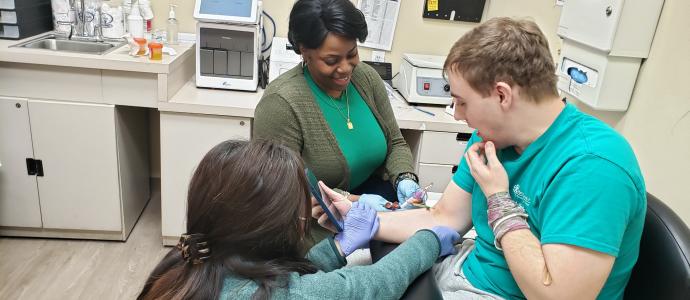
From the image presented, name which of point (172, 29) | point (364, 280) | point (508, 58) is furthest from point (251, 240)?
point (172, 29)

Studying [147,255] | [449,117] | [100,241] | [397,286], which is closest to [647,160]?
[449,117]

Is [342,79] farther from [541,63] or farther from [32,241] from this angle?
[32,241]

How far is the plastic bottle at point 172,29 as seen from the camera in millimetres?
2715

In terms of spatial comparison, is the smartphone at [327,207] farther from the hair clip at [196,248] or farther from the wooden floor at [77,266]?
the wooden floor at [77,266]

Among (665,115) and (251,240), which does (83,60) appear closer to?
(251,240)

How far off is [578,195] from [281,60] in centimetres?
190

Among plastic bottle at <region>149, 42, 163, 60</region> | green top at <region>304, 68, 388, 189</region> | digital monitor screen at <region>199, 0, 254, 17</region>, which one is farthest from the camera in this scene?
digital monitor screen at <region>199, 0, 254, 17</region>

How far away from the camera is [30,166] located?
2424mm

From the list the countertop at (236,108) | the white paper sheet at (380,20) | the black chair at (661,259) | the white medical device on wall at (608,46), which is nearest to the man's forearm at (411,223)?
the black chair at (661,259)

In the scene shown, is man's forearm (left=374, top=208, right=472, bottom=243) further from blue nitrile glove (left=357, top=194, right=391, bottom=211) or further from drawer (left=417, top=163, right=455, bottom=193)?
drawer (left=417, top=163, right=455, bottom=193)

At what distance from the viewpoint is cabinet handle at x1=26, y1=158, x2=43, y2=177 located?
2412 millimetres

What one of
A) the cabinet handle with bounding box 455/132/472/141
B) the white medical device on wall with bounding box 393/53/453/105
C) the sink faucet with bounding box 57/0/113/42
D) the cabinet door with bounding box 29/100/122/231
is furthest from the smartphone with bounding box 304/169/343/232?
the sink faucet with bounding box 57/0/113/42

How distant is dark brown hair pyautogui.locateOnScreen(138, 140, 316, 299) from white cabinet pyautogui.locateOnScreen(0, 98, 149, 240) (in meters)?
1.58

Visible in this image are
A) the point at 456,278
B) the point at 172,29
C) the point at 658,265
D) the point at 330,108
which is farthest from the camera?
the point at 172,29
